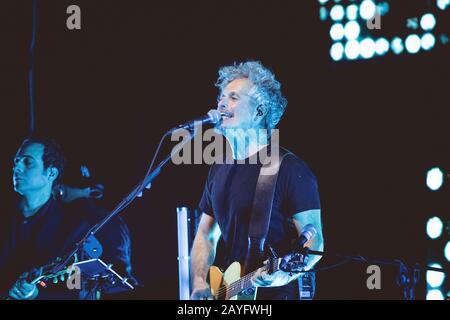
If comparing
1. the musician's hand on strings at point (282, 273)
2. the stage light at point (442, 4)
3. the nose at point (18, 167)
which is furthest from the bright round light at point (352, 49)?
the nose at point (18, 167)

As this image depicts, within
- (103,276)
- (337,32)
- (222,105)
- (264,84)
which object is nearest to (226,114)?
(222,105)

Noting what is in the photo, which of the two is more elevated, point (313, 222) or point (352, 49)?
point (352, 49)

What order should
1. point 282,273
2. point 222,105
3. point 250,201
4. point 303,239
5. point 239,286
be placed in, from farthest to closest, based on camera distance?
point 222,105
point 250,201
point 239,286
point 282,273
point 303,239

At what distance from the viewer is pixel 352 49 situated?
4980 mm

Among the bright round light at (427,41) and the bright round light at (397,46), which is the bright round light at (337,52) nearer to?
the bright round light at (397,46)

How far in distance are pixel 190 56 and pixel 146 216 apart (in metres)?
1.51

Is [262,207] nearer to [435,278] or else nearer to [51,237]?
[435,278]

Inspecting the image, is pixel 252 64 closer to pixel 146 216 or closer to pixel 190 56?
pixel 190 56

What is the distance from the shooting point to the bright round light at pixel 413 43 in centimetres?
477

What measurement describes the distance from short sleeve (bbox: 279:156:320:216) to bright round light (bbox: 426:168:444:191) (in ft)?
4.36

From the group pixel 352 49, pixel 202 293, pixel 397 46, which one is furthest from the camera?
pixel 352 49

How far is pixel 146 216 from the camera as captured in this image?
17.7 ft

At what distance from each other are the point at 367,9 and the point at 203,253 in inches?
96.8

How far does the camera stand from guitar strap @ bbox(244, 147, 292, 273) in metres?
3.77
